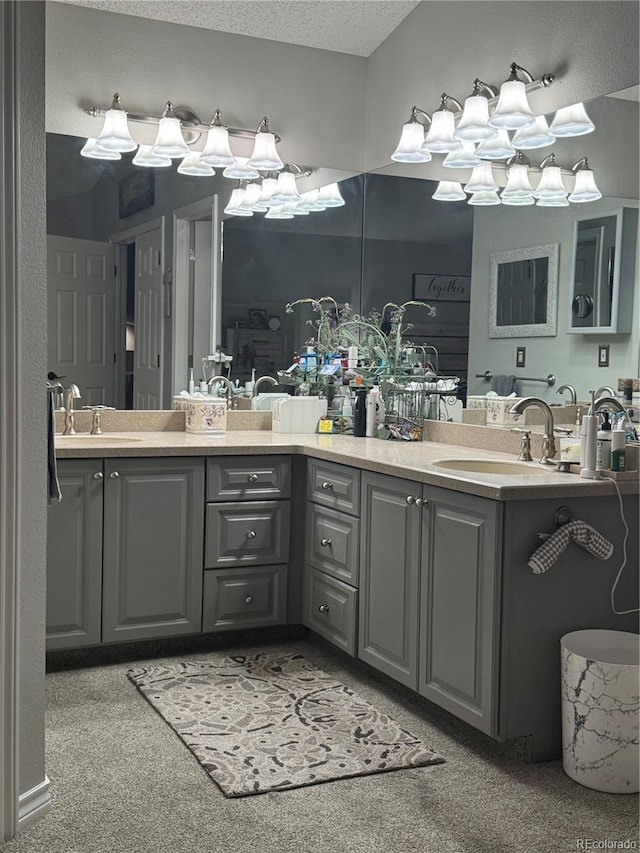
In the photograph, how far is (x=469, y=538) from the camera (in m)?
2.85

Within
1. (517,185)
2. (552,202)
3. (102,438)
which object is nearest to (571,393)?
(552,202)

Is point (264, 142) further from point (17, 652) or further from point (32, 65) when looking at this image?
point (17, 652)

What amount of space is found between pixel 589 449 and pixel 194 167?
228 centimetres

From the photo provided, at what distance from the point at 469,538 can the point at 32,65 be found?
178 centimetres

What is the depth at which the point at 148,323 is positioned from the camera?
4.25m

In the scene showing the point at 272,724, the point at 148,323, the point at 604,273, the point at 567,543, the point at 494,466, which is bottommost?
the point at 272,724

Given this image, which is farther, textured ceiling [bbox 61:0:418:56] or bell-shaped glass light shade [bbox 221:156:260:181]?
bell-shaped glass light shade [bbox 221:156:260:181]

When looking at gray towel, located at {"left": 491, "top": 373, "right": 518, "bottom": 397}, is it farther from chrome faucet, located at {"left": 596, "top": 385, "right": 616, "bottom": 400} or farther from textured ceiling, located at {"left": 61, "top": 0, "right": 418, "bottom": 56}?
textured ceiling, located at {"left": 61, "top": 0, "right": 418, "bottom": 56}

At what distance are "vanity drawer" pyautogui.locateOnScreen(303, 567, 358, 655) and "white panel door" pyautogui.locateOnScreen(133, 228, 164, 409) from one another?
110 cm

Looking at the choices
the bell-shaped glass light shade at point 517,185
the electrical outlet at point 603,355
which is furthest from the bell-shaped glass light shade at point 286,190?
the electrical outlet at point 603,355

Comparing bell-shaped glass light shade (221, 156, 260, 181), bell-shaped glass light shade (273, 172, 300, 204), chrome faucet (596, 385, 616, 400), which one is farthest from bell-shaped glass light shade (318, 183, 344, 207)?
chrome faucet (596, 385, 616, 400)

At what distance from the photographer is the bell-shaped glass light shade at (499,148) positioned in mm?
3621

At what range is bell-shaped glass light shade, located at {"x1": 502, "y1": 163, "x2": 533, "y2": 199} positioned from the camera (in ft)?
11.6

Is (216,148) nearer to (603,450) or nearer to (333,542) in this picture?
(333,542)
